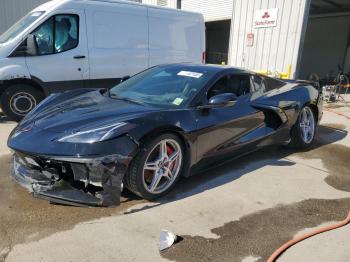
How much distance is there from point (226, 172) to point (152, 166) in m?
1.24

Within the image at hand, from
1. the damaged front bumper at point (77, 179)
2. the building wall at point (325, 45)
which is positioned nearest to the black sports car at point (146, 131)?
the damaged front bumper at point (77, 179)

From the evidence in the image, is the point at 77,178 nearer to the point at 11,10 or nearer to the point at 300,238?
the point at 300,238

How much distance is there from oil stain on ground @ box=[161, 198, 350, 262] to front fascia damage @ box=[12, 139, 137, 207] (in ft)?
2.34

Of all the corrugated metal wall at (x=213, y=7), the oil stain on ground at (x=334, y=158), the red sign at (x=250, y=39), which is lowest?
the oil stain on ground at (x=334, y=158)

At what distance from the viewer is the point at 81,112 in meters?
3.26

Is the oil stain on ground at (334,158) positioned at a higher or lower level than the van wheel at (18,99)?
lower

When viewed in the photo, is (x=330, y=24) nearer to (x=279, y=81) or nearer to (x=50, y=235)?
(x=279, y=81)

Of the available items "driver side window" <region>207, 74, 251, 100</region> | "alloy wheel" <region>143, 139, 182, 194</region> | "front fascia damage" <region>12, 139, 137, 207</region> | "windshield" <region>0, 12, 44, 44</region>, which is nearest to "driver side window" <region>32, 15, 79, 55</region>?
"windshield" <region>0, 12, 44, 44</region>

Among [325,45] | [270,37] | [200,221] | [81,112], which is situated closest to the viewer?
[200,221]

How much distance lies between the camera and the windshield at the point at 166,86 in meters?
3.61

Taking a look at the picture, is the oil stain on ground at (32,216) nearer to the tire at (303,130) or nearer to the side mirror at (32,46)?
the tire at (303,130)

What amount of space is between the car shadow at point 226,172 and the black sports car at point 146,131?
0.15 m

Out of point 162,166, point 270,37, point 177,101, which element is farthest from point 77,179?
point 270,37

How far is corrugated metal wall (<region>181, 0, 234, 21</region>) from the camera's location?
12945 millimetres
